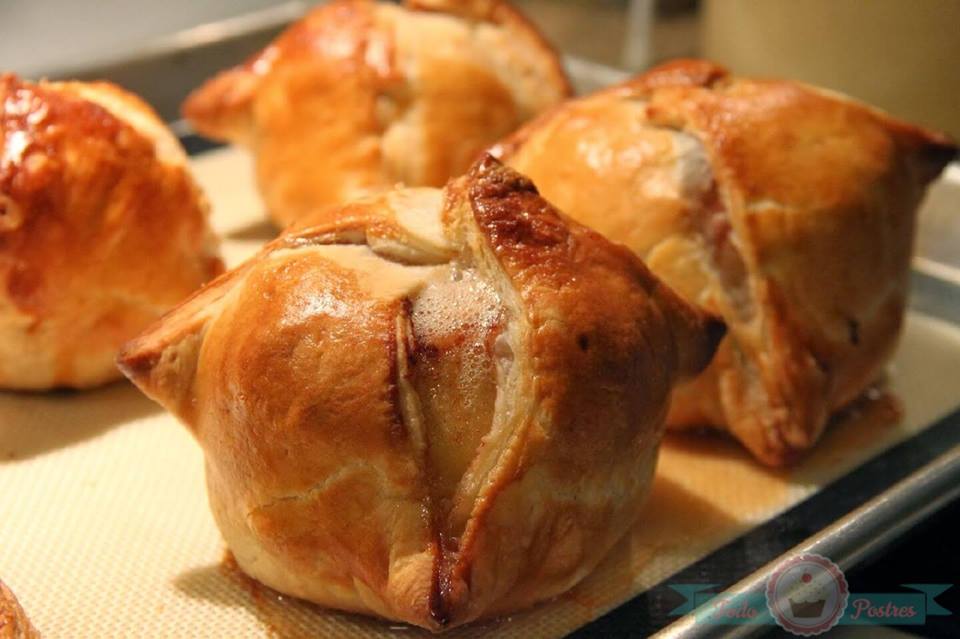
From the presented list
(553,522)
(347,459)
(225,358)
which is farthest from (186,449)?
(553,522)

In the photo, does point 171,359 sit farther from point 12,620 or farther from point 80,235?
point 80,235

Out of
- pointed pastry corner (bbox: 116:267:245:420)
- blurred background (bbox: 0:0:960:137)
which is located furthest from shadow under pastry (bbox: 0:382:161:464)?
blurred background (bbox: 0:0:960:137)

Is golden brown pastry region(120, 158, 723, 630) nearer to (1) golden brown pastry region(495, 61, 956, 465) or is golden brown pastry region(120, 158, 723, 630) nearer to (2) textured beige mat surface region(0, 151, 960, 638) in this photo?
(2) textured beige mat surface region(0, 151, 960, 638)

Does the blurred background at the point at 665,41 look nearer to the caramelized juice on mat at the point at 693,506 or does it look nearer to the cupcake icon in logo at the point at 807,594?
the caramelized juice on mat at the point at 693,506

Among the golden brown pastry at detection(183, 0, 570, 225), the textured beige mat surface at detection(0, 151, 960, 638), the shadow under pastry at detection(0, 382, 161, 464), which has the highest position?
the golden brown pastry at detection(183, 0, 570, 225)

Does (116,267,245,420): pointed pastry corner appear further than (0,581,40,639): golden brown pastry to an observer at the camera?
Yes

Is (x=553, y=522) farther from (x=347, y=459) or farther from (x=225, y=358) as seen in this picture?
(x=225, y=358)

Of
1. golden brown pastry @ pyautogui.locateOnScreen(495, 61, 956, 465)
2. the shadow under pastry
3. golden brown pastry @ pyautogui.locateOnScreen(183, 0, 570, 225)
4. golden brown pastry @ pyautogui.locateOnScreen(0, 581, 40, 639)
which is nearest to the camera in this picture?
golden brown pastry @ pyautogui.locateOnScreen(0, 581, 40, 639)

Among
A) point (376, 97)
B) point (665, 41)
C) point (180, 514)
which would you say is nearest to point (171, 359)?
point (180, 514)

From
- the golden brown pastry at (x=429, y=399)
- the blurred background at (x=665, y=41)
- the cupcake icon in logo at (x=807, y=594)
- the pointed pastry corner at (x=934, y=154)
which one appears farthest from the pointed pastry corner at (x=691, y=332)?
the blurred background at (x=665, y=41)
